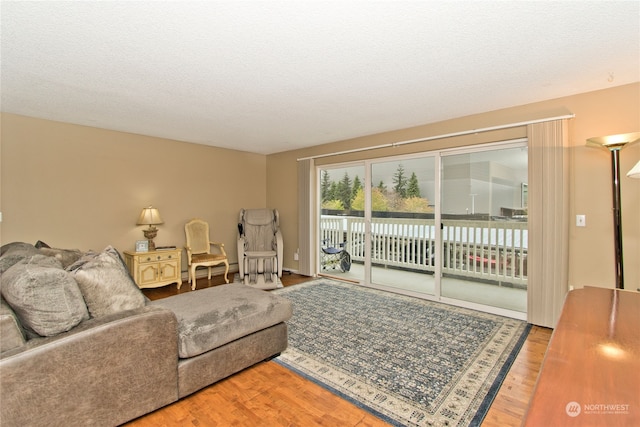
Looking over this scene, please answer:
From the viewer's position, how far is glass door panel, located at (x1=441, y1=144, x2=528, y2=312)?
3.43 meters

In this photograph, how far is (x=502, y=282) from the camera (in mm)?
3598

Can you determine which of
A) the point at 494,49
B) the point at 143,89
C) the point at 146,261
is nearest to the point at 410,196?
the point at 494,49

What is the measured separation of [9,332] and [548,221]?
4052 mm

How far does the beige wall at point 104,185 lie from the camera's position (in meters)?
3.66

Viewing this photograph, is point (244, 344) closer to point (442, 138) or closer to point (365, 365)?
Result: point (365, 365)

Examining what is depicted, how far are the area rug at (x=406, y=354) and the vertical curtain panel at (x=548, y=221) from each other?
33 centimetres

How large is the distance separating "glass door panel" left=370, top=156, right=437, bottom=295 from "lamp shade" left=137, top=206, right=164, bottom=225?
10.3ft

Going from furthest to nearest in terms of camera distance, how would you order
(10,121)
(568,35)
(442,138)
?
1. (442,138)
2. (10,121)
3. (568,35)

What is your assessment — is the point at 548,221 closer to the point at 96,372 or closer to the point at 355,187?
the point at 355,187

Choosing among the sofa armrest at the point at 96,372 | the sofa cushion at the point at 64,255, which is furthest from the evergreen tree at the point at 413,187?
the sofa cushion at the point at 64,255

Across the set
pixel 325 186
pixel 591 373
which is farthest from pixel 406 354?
pixel 325 186

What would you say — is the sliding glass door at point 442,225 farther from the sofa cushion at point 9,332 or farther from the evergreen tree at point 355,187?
the sofa cushion at point 9,332

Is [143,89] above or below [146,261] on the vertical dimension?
above

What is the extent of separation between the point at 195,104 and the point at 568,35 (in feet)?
10.3
